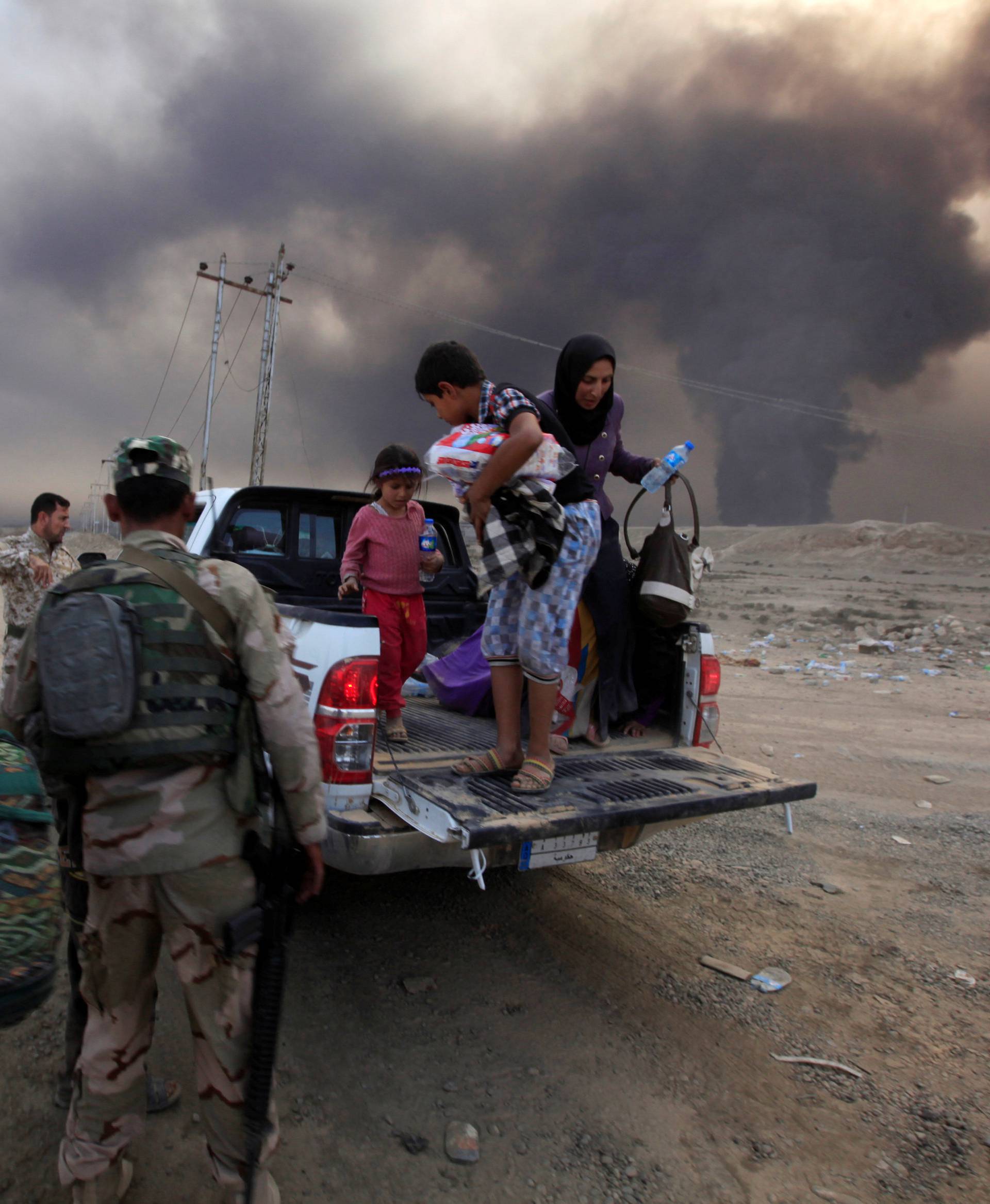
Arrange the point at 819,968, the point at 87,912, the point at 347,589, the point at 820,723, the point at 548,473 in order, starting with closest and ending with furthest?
1. the point at 87,912
2. the point at 548,473
3. the point at 819,968
4. the point at 347,589
5. the point at 820,723

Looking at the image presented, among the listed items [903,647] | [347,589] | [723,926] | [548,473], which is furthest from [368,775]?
[903,647]

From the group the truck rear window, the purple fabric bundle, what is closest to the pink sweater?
the purple fabric bundle

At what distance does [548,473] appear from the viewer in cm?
297

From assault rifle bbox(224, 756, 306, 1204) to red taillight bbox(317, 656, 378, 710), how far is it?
0.81 metres

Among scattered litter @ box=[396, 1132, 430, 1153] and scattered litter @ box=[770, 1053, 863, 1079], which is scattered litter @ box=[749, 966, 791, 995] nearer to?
scattered litter @ box=[770, 1053, 863, 1079]

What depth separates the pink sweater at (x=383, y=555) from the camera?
4.16m

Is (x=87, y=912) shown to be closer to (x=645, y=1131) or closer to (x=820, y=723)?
(x=645, y=1131)

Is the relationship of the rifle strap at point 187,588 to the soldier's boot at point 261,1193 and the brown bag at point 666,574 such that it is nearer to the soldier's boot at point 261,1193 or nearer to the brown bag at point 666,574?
the soldier's boot at point 261,1193

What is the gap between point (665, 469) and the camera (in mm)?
3754

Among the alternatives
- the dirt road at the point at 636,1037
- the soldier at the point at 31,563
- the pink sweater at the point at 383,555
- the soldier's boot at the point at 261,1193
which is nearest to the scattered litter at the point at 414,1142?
the dirt road at the point at 636,1037

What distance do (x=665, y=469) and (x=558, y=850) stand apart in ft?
6.04

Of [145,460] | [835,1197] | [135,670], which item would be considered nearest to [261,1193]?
[135,670]

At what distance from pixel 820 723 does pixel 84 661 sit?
767 cm

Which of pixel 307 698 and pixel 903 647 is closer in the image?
pixel 307 698
